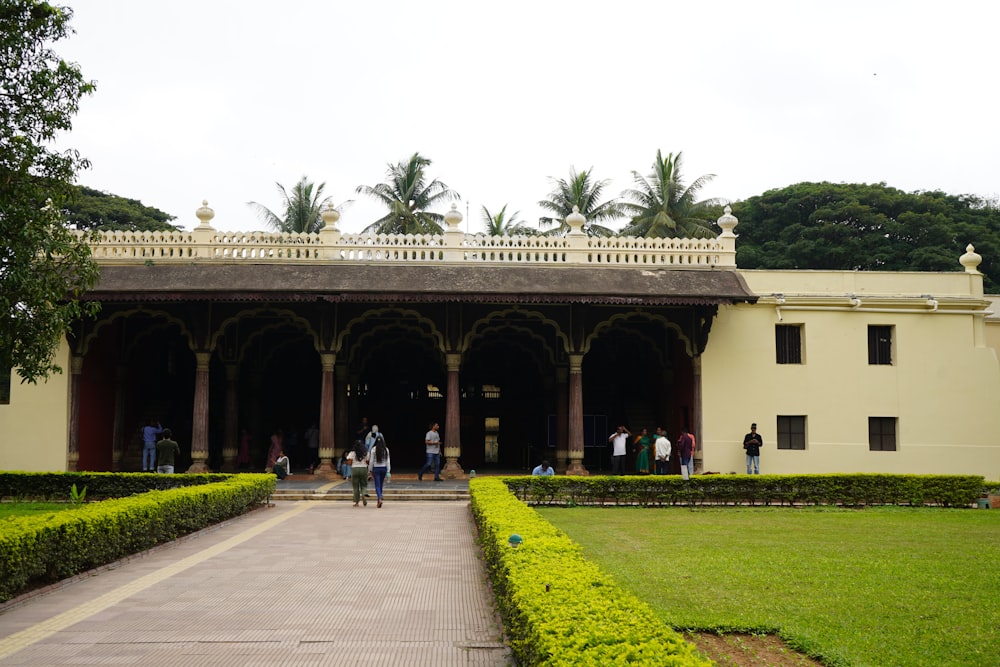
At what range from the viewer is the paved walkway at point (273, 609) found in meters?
5.62

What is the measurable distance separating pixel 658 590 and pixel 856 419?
47.5 ft

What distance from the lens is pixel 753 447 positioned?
19.1m

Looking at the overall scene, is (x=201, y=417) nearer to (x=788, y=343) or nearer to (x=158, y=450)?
(x=158, y=450)

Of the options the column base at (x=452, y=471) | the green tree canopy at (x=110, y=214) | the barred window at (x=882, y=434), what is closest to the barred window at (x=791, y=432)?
the barred window at (x=882, y=434)

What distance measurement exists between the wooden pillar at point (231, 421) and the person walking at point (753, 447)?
12.5 metres

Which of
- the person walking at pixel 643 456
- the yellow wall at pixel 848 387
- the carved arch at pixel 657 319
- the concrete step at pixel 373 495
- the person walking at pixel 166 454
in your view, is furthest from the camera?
the person walking at pixel 643 456

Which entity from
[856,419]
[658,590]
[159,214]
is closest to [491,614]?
[658,590]

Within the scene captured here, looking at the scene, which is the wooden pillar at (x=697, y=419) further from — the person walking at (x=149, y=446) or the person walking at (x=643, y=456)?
the person walking at (x=149, y=446)

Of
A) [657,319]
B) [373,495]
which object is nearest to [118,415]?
[373,495]

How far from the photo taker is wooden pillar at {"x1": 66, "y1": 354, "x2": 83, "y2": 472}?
1934 centimetres

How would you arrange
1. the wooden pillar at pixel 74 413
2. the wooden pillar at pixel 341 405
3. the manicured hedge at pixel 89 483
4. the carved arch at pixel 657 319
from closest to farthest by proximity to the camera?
the manicured hedge at pixel 89 483
the wooden pillar at pixel 74 413
the carved arch at pixel 657 319
the wooden pillar at pixel 341 405

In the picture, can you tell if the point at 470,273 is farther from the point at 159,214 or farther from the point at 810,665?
the point at 159,214

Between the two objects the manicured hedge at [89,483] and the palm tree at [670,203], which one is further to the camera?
the palm tree at [670,203]

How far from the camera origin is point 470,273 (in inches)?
774
